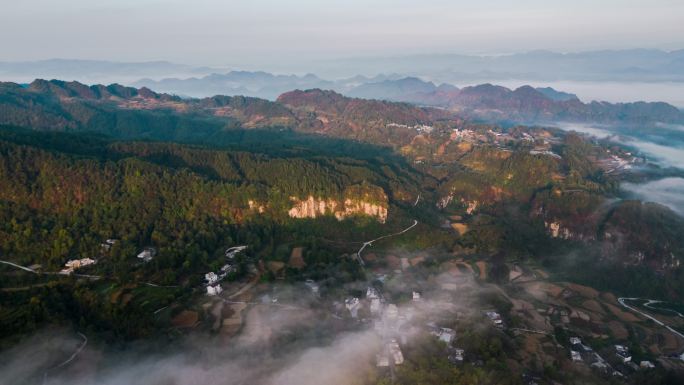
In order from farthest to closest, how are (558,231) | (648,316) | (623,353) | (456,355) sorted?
1. (558,231)
2. (648,316)
3. (623,353)
4. (456,355)

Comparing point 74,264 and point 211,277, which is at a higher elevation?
point 74,264

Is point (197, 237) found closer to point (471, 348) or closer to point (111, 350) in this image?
point (111, 350)

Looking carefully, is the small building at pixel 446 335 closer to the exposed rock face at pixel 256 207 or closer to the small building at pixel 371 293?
the small building at pixel 371 293

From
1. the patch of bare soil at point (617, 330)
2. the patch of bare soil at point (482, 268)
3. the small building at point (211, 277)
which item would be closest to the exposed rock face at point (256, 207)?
the small building at point (211, 277)

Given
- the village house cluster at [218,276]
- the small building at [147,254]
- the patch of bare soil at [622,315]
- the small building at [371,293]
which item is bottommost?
the patch of bare soil at [622,315]

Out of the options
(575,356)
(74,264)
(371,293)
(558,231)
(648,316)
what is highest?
(74,264)

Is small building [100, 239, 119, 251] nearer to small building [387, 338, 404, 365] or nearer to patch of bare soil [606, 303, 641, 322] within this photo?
small building [387, 338, 404, 365]

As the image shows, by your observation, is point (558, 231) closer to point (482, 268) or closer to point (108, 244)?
point (482, 268)

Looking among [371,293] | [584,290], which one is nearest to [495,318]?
[371,293]
